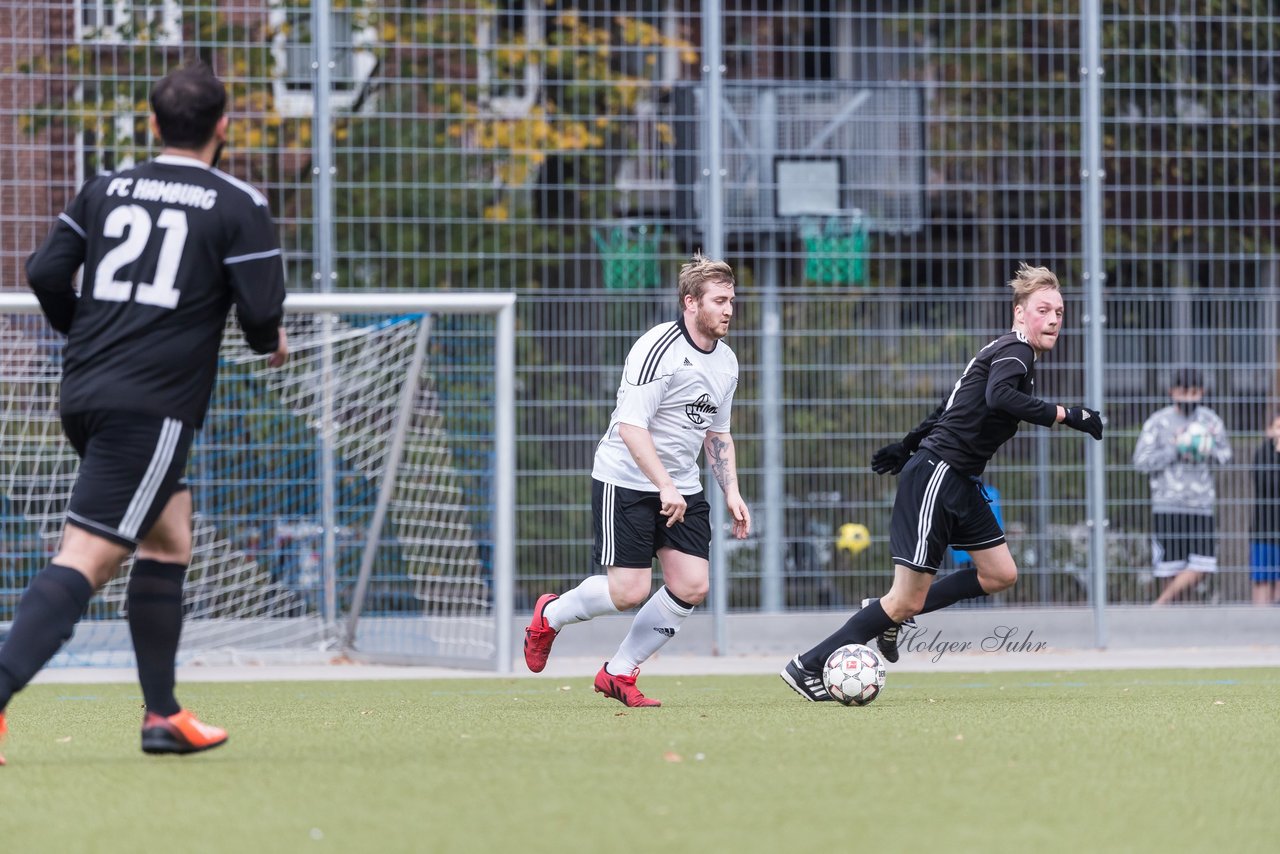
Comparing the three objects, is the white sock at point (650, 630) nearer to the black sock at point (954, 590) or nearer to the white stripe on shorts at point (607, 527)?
the white stripe on shorts at point (607, 527)

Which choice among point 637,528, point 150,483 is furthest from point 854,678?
point 150,483

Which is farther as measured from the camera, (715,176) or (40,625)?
(715,176)

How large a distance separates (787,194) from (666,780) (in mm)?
7868

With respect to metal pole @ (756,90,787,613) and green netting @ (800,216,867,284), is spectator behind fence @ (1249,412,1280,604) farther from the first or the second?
metal pole @ (756,90,787,613)

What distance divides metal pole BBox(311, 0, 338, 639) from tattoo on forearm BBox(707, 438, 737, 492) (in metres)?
4.12

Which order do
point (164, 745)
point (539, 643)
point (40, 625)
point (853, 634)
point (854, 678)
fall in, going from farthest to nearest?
1. point (539, 643)
2. point (853, 634)
3. point (854, 678)
4. point (164, 745)
5. point (40, 625)

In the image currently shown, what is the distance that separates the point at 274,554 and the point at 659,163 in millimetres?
3675

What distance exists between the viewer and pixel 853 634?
7.25m

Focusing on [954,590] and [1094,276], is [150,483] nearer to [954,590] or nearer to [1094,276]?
[954,590]

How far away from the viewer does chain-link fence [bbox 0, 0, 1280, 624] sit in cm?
1137

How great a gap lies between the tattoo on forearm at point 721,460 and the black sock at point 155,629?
299 centimetres

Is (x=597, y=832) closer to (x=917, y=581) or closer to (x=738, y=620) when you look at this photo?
(x=917, y=581)

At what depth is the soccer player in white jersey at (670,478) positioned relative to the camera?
23.4 feet

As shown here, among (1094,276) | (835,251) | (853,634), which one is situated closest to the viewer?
(853,634)
